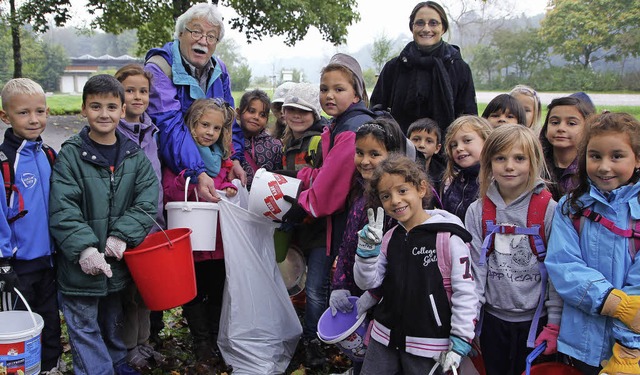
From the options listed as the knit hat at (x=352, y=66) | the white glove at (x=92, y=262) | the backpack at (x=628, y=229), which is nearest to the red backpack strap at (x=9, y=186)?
the white glove at (x=92, y=262)

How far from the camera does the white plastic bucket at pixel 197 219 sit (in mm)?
3189

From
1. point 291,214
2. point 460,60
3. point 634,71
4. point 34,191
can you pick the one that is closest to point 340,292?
point 291,214

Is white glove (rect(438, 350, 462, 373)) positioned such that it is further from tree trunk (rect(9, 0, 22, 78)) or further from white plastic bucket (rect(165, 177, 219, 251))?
tree trunk (rect(9, 0, 22, 78))

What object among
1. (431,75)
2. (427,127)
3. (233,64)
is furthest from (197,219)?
(233,64)

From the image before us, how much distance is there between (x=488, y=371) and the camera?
8.67 ft

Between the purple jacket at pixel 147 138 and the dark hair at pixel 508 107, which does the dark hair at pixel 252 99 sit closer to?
the purple jacket at pixel 147 138

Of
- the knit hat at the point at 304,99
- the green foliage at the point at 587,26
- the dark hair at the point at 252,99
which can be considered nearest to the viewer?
the knit hat at the point at 304,99

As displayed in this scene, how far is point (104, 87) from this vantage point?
119 inches

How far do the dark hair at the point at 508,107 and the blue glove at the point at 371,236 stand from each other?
1711mm

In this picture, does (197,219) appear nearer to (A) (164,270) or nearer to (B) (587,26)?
(A) (164,270)

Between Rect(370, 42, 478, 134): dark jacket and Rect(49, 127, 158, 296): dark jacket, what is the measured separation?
6.65 ft

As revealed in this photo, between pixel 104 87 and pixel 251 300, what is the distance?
5.06 feet

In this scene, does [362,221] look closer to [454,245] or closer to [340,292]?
[340,292]

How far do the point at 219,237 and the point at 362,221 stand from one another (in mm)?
1046
